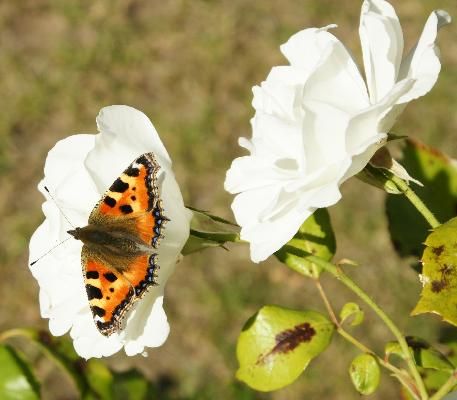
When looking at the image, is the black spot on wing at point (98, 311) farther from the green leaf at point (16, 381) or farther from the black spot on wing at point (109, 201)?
the green leaf at point (16, 381)

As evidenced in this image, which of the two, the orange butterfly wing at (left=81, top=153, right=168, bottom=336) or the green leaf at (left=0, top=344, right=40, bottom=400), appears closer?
the orange butterfly wing at (left=81, top=153, right=168, bottom=336)

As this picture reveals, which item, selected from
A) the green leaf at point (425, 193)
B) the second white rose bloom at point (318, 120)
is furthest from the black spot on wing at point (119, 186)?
the green leaf at point (425, 193)

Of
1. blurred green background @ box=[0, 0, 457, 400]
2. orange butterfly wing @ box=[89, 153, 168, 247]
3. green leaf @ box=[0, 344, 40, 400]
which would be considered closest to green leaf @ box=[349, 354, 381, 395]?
orange butterfly wing @ box=[89, 153, 168, 247]

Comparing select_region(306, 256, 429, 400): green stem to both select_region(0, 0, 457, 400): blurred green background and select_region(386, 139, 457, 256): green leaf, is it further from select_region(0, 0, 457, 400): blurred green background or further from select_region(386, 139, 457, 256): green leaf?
select_region(0, 0, 457, 400): blurred green background

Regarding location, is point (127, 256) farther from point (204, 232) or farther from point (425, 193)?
point (425, 193)

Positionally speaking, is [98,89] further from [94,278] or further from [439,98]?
[94,278]

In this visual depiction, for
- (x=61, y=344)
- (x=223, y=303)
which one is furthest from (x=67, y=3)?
(x=61, y=344)
